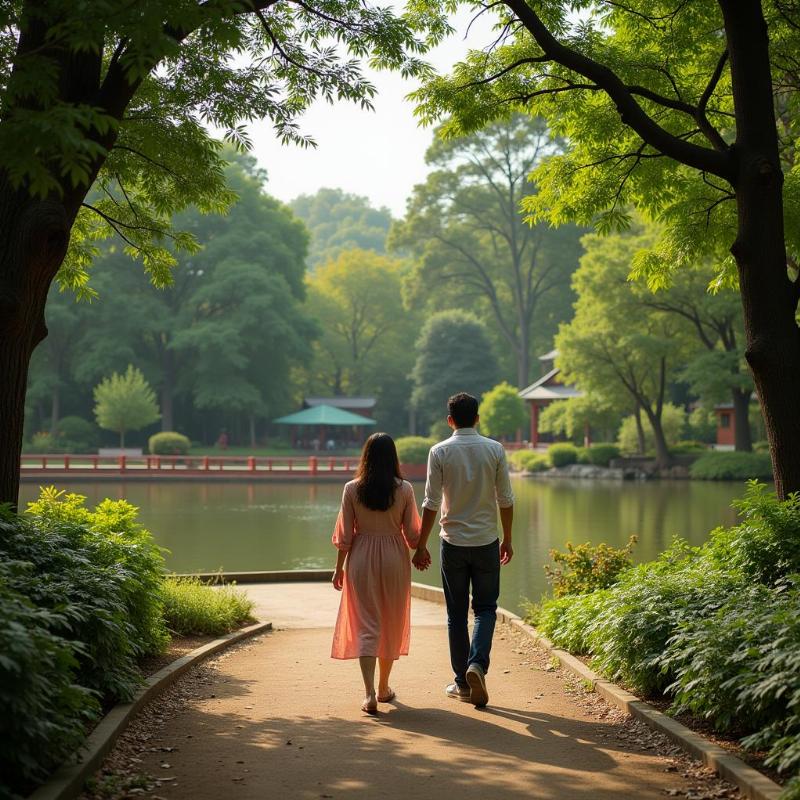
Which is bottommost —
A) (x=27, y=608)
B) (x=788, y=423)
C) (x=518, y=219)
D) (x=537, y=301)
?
(x=27, y=608)

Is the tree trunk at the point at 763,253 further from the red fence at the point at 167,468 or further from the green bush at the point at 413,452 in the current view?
the green bush at the point at 413,452

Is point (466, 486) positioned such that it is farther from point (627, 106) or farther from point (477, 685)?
point (627, 106)

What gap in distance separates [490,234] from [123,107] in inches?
2284

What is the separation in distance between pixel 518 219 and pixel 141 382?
88.5 feet

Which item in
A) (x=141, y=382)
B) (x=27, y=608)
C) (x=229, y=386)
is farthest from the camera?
(x=229, y=386)

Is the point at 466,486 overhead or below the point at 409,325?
below

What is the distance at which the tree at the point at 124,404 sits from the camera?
4403 centimetres

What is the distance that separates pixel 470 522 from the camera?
5656mm

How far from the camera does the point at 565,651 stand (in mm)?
7199

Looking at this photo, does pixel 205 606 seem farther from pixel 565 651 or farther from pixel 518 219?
pixel 518 219

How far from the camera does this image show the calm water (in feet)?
59.4

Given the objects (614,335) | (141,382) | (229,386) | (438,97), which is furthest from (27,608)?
(229,386)

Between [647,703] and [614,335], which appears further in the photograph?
[614,335]

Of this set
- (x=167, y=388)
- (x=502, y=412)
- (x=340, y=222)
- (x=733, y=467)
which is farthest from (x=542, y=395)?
(x=340, y=222)
